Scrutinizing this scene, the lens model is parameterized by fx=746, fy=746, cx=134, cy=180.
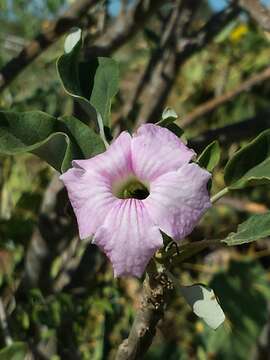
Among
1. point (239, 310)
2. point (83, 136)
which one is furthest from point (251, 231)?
point (239, 310)

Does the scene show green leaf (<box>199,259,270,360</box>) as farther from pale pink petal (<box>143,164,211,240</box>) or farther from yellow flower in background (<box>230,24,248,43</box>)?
pale pink petal (<box>143,164,211,240</box>)

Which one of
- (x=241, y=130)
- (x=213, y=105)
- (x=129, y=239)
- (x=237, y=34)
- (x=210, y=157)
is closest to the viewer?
(x=129, y=239)

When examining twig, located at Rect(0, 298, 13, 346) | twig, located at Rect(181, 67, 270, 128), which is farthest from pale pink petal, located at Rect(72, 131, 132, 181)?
twig, located at Rect(181, 67, 270, 128)

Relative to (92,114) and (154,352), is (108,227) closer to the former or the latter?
(92,114)

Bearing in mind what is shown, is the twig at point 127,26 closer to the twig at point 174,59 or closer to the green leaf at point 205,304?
the twig at point 174,59

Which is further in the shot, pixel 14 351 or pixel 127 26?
pixel 127 26

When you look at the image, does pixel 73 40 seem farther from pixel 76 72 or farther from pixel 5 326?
pixel 5 326

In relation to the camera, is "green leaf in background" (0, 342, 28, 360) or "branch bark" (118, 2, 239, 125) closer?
"green leaf in background" (0, 342, 28, 360)
